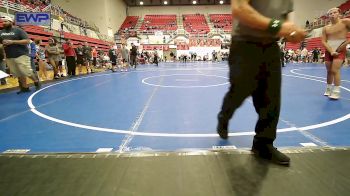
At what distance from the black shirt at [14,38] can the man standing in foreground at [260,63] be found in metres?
6.20

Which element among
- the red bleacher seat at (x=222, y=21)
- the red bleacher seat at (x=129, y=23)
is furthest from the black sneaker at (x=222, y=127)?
the red bleacher seat at (x=222, y=21)

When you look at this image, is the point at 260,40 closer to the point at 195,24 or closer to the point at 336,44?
the point at 336,44

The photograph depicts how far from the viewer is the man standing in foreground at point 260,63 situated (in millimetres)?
1873

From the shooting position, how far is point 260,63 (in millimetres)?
2012

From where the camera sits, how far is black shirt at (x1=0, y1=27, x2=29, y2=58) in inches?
248

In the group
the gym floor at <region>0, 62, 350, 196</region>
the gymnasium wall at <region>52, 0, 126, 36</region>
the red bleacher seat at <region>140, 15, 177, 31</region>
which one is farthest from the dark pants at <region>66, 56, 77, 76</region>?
the red bleacher seat at <region>140, 15, 177, 31</region>

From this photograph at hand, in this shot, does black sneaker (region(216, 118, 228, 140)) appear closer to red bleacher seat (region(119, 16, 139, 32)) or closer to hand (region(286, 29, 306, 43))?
hand (region(286, 29, 306, 43))

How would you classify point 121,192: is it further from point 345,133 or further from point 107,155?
point 345,133

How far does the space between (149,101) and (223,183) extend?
3.74 metres

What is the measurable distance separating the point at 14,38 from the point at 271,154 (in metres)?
6.74

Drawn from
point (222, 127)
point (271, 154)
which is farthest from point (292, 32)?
point (222, 127)

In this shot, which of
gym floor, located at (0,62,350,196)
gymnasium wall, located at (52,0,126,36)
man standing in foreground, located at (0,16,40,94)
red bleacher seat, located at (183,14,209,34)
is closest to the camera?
gym floor, located at (0,62,350,196)

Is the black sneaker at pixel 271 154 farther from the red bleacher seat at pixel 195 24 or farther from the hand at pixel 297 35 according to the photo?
the red bleacher seat at pixel 195 24

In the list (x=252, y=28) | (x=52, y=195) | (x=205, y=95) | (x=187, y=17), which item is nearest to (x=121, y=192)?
(x=52, y=195)
